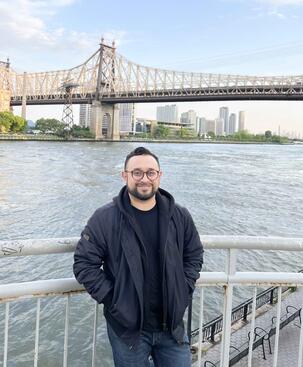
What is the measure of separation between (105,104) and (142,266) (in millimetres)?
83356

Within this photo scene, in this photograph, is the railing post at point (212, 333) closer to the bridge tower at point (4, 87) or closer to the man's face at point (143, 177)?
the man's face at point (143, 177)

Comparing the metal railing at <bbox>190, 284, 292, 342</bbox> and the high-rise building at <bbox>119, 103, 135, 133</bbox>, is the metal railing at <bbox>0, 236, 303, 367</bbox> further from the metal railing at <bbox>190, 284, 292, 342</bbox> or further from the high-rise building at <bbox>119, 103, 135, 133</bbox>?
the high-rise building at <bbox>119, 103, 135, 133</bbox>

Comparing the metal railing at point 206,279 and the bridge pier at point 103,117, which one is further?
the bridge pier at point 103,117

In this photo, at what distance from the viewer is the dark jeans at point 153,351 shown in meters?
2.10

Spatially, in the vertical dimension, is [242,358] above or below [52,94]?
below

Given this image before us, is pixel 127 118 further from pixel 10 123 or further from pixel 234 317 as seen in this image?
pixel 234 317

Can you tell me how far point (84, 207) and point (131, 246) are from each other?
16259mm

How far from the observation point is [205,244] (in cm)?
237

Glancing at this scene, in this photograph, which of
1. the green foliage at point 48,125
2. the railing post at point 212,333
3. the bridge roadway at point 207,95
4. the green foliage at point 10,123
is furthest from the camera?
the green foliage at point 48,125

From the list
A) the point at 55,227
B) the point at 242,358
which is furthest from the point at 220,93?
the point at 242,358

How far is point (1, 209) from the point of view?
666 inches

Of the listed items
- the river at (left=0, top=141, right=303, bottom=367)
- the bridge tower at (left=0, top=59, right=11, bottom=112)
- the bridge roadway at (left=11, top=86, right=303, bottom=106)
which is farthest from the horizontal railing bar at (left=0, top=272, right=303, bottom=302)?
the bridge tower at (left=0, top=59, right=11, bottom=112)

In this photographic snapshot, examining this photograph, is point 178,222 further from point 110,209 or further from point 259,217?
point 259,217

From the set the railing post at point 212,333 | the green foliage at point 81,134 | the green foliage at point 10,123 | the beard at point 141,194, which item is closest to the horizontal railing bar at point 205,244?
the beard at point 141,194
